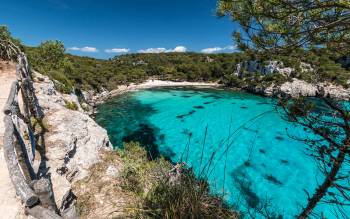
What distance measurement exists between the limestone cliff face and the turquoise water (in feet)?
10.5

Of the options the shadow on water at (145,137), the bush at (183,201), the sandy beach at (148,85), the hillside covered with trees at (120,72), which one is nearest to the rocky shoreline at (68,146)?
the bush at (183,201)

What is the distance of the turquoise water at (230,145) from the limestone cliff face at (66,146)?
3.19 metres

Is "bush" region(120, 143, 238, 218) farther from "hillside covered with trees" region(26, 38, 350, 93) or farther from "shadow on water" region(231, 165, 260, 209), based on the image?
"hillside covered with trees" region(26, 38, 350, 93)

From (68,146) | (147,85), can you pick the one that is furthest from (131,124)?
(147,85)

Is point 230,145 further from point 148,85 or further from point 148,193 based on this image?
point 148,85

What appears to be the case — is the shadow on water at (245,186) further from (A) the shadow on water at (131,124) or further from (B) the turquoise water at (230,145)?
(A) the shadow on water at (131,124)

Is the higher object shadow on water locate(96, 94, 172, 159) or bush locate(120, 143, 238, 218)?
bush locate(120, 143, 238, 218)

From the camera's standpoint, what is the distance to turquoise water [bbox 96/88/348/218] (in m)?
8.82

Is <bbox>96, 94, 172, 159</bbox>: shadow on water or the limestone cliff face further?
<bbox>96, 94, 172, 159</bbox>: shadow on water

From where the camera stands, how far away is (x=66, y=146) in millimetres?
6414

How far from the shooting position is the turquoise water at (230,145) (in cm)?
882

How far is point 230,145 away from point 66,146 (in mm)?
5755

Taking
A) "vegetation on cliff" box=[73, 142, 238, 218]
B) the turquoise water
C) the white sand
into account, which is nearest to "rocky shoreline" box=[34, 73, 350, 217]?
"vegetation on cliff" box=[73, 142, 238, 218]

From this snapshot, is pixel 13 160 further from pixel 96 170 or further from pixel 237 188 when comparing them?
pixel 237 188
